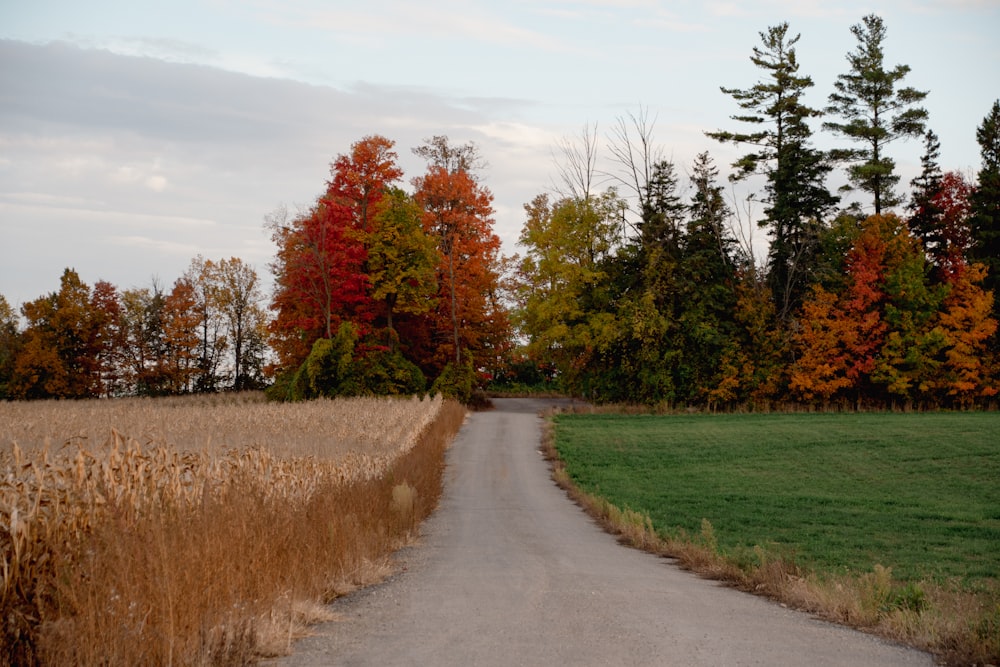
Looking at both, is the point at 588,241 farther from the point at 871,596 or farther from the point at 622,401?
the point at 871,596

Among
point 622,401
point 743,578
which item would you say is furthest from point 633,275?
point 743,578

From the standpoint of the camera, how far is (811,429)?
A: 42.1 meters

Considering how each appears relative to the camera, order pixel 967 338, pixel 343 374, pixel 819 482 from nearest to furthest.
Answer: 1. pixel 819 482
2. pixel 343 374
3. pixel 967 338

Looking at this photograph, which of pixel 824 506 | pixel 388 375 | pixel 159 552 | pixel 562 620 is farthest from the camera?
pixel 388 375

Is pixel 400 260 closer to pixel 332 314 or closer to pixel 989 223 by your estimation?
pixel 332 314

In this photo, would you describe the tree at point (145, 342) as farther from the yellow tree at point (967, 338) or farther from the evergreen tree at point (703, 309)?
the yellow tree at point (967, 338)

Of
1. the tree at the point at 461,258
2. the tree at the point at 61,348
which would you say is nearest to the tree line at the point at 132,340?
Answer: the tree at the point at 61,348

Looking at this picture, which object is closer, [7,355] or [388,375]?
[388,375]

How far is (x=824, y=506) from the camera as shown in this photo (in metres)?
24.3

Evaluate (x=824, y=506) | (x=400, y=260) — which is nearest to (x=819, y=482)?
(x=824, y=506)

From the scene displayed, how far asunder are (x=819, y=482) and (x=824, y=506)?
525cm

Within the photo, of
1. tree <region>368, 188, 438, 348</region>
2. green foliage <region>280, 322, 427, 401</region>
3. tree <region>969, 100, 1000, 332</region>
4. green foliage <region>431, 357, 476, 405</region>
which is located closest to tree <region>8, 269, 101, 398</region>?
green foliage <region>280, 322, 427, 401</region>

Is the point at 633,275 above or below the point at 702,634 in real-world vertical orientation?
above

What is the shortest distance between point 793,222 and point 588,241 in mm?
13910
